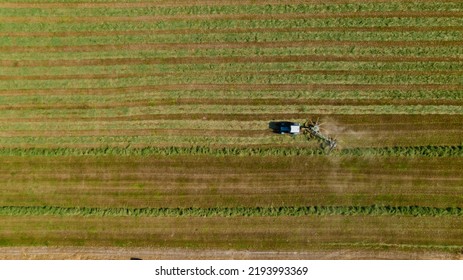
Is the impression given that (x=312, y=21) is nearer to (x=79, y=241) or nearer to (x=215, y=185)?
(x=215, y=185)

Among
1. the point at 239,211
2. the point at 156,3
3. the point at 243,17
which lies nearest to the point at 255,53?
the point at 243,17

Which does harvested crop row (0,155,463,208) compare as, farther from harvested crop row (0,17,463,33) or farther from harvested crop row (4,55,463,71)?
harvested crop row (0,17,463,33)

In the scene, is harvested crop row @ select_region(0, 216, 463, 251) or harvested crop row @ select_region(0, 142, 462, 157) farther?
harvested crop row @ select_region(0, 142, 462, 157)

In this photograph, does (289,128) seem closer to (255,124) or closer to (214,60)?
(255,124)

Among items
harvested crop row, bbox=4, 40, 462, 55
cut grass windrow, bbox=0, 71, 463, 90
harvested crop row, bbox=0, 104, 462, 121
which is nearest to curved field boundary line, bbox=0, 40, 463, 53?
harvested crop row, bbox=4, 40, 462, 55

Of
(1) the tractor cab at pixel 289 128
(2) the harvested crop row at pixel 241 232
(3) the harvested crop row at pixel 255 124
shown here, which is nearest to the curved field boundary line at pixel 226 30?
(3) the harvested crop row at pixel 255 124

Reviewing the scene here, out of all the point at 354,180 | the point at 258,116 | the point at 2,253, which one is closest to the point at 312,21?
the point at 258,116
